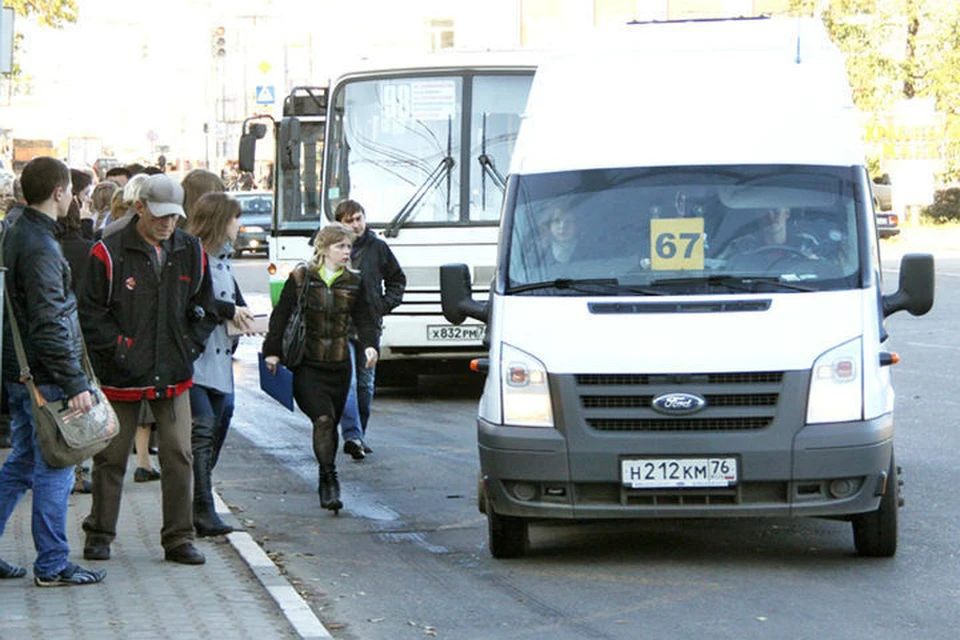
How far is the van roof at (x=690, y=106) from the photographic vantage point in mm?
9445

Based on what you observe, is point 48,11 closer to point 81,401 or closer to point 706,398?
point 706,398

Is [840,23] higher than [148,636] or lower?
higher

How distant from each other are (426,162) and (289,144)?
1359 millimetres

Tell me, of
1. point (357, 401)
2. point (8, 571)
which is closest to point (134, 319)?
point (8, 571)

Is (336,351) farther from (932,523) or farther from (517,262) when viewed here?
(932,523)

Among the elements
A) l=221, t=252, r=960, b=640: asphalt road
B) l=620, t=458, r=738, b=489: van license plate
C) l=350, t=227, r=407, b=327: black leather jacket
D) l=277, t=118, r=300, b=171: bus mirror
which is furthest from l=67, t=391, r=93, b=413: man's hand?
l=277, t=118, r=300, b=171: bus mirror

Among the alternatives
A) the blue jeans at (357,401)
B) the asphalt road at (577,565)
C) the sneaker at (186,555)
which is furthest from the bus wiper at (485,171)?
the sneaker at (186,555)

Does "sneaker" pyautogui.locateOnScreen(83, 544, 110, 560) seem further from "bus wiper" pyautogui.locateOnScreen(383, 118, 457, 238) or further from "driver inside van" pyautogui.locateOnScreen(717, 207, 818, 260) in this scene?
"bus wiper" pyautogui.locateOnScreen(383, 118, 457, 238)

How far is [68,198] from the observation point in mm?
7953

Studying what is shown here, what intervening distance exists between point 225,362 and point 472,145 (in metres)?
7.66

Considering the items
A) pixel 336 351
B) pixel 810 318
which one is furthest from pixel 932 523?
pixel 336 351

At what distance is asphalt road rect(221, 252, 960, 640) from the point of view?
7.71 meters

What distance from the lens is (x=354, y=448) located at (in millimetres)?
13211

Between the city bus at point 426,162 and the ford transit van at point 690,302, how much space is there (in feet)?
22.9
